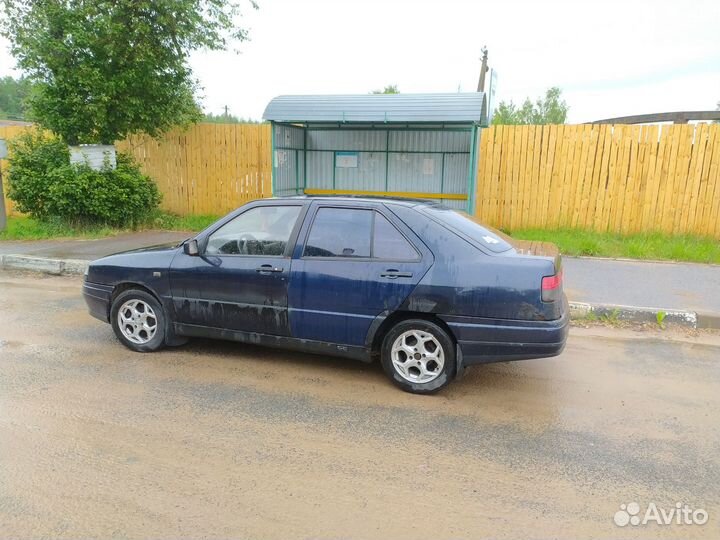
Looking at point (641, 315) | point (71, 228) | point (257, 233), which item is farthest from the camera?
point (71, 228)

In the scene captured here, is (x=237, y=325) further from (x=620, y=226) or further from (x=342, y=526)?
(x=620, y=226)

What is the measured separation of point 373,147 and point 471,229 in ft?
28.5

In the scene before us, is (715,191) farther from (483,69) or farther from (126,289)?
(483,69)

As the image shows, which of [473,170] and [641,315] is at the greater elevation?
[473,170]

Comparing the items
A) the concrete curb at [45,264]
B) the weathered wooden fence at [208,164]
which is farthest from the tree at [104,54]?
the concrete curb at [45,264]

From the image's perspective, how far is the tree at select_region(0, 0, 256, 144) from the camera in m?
10.6

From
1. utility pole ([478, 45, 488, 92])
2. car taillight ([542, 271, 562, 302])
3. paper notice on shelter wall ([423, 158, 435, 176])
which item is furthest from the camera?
utility pole ([478, 45, 488, 92])

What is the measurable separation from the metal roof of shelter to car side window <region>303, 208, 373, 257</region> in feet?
20.6

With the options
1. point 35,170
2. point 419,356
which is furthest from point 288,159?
point 419,356

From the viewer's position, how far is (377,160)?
13.0 metres

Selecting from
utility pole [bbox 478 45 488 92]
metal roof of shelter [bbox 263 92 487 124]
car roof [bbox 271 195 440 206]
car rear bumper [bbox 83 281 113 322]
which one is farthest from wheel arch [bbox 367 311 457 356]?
utility pole [bbox 478 45 488 92]

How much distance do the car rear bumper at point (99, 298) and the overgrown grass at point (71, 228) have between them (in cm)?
658

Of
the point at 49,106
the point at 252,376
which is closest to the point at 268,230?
the point at 252,376

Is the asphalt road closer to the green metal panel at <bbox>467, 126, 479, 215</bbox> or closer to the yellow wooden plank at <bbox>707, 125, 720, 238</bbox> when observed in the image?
the green metal panel at <bbox>467, 126, 479, 215</bbox>
